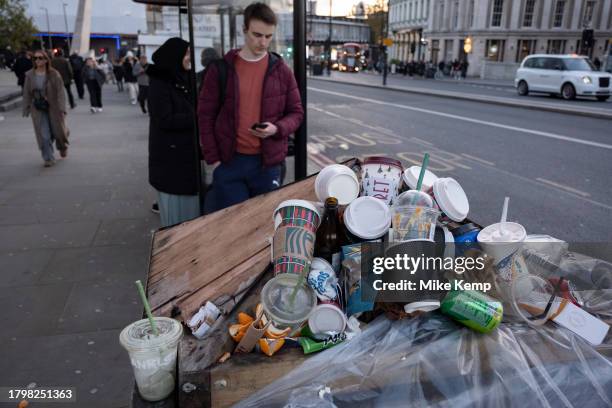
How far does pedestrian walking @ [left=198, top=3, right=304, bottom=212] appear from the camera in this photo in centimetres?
323

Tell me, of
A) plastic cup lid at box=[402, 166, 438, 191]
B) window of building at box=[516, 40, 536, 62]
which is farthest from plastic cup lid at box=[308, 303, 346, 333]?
window of building at box=[516, 40, 536, 62]

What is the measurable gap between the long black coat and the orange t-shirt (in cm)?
81

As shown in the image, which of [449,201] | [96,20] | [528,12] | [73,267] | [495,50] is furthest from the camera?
[96,20]

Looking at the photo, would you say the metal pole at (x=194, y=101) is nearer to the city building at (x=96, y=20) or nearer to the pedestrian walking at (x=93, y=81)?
the pedestrian walking at (x=93, y=81)

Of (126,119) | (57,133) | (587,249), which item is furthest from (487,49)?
(587,249)

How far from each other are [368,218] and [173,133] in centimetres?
280

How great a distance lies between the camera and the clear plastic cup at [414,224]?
1653 millimetres

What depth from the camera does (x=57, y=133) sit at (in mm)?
8039

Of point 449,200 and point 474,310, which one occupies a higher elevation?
point 449,200

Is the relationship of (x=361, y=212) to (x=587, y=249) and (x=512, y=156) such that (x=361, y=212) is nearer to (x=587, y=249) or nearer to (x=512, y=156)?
(x=587, y=249)

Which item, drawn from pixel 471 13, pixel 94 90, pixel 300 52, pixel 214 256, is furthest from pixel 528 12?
pixel 214 256

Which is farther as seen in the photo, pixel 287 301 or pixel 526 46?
pixel 526 46

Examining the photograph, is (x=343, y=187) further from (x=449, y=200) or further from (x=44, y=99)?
(x=44, y=99)

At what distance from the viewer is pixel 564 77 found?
20047mm
